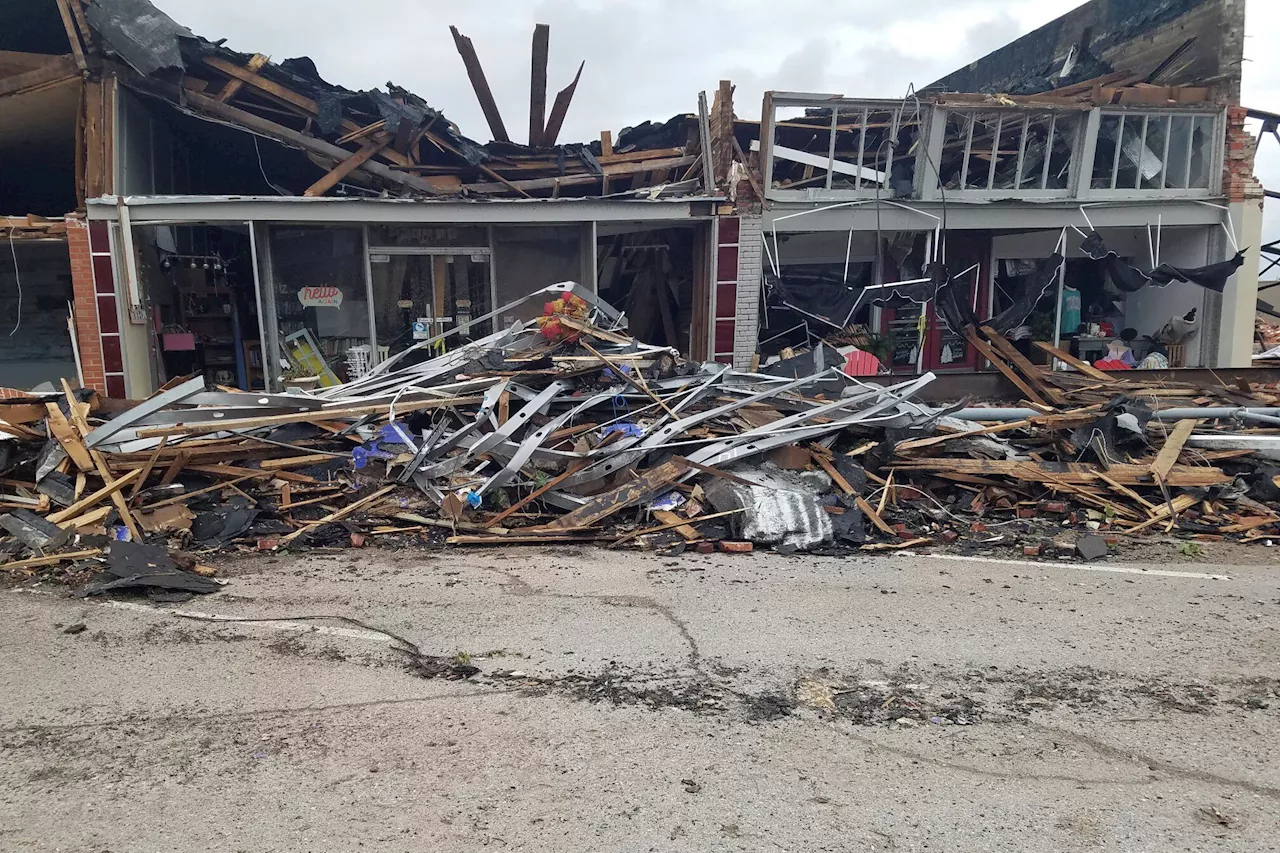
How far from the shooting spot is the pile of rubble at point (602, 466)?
6.60 m

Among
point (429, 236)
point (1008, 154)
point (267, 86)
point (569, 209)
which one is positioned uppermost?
point (267, 86)

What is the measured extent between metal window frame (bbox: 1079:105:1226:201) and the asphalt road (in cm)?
926

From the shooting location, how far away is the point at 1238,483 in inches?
294

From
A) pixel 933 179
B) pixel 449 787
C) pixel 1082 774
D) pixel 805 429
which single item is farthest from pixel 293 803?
pixel 933 179

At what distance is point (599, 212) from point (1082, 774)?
9.73 meters

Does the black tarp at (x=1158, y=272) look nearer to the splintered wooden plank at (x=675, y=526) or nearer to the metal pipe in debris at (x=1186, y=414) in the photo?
the metal pipe in debris at (x=1186, y=414)

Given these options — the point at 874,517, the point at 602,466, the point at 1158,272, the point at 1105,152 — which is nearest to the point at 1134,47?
the point at 1105,152

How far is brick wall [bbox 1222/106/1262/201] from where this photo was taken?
12.9 m

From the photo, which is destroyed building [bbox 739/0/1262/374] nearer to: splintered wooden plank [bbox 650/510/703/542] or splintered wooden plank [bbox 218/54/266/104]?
splintered wooden plank [bbox 650/510/703/542]

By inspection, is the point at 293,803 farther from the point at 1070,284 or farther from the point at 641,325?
the point at 1070,284

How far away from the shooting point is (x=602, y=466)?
23.4 ft

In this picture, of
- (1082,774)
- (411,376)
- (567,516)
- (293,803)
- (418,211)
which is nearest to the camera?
(293,803)

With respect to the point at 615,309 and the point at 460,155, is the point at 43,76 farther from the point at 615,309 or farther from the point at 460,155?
the point at 615,309

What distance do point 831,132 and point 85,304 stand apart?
34.5ft
